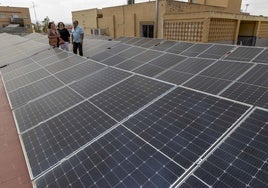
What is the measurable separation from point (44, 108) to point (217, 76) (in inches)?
211

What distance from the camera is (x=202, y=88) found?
554 centimetres

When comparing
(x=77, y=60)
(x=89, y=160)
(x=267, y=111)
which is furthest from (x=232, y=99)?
(x=77, y=60)

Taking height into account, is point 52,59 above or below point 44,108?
above

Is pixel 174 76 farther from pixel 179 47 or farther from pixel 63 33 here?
Answer: pixel 63 33

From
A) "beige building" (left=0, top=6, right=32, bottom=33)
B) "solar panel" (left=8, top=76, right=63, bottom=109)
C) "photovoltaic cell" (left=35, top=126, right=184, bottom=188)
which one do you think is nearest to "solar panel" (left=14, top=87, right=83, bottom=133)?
"solar panel" (left=8, top=76, right=63, bottom=109)

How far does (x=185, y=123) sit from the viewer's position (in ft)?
13.0

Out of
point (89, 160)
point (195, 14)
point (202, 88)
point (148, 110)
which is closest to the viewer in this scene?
point (89, 160)

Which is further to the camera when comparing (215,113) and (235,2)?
(235,2)

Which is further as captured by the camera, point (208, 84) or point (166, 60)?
point (166, 60)

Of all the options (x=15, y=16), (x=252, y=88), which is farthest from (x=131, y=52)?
(x=15, y=16)

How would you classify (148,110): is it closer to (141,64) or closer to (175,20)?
(141,64)

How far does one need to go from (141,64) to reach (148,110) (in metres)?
4.25

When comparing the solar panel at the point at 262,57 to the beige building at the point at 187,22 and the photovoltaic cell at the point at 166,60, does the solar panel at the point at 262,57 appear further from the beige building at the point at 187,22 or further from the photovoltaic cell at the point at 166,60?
the beige building at the point at 187,22

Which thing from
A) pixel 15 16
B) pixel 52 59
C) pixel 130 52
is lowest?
pixel 52 59
